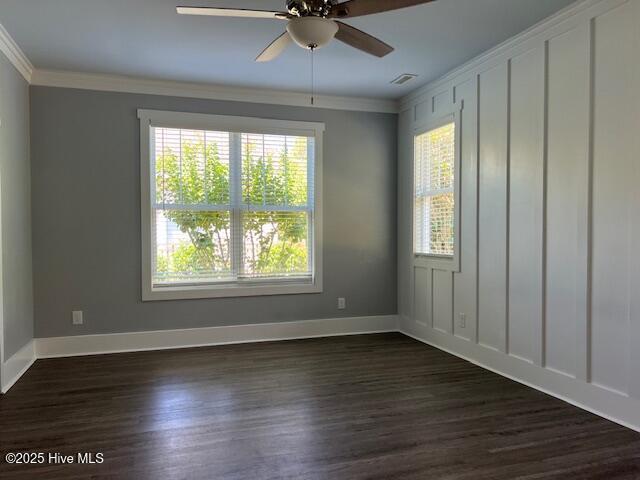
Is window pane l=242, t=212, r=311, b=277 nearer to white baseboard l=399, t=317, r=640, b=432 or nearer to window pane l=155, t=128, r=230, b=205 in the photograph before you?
window pane l=155, t=128, r=230, b=205

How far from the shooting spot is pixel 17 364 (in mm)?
3592

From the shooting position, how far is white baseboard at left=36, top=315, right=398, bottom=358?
167 inches

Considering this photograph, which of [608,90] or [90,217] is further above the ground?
[608,90]

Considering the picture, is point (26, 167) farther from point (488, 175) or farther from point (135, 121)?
point (488, 175)

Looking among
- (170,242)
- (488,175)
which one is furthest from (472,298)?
(170,242)

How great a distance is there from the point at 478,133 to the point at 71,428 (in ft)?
12.2

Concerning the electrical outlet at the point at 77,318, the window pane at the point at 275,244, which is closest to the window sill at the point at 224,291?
the window pane at the point at 275,244

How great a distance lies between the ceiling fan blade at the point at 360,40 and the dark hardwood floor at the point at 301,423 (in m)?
2.23

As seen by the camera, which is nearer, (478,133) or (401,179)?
(478,133)

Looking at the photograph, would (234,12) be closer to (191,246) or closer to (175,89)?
(175,89)

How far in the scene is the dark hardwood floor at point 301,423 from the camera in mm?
2209

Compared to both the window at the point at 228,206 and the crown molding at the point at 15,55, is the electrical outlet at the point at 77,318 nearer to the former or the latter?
the window at the point at 228,206

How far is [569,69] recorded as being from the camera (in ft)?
9.86

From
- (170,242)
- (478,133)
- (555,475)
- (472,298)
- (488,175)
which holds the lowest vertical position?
(555,475)
